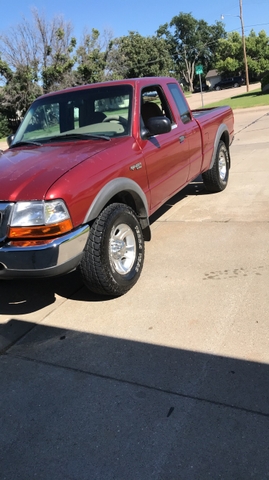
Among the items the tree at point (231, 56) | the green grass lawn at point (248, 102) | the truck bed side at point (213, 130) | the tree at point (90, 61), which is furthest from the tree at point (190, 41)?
the truck bed side at point (213, 130)

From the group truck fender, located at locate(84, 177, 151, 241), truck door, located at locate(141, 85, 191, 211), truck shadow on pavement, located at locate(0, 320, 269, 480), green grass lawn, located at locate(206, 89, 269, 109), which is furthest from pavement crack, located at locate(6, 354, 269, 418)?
green grass lawn, located at locate(206, 89, 269, 109)

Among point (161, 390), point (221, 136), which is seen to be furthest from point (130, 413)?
point (221, 136)

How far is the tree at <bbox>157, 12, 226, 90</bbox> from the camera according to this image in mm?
92000

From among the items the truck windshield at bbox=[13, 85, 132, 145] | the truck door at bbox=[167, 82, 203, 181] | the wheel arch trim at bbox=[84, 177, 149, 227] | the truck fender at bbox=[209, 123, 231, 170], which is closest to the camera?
the wheel arch trim at bbox=[84, 177, 149, 227]

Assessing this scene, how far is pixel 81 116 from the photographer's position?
4703mm

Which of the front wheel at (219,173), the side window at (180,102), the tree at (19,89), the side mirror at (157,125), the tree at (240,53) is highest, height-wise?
the tree at (240,53)

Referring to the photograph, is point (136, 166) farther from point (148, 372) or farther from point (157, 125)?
point (148, 372)

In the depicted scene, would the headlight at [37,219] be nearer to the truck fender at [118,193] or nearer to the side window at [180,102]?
the truck fender at [118,193]

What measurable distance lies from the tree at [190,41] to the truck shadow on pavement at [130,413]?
94.7 m

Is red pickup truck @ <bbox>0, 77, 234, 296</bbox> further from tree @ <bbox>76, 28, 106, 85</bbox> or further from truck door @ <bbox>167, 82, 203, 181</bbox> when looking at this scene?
tree @ <bbox>76, 28, 106, 85</bbox>

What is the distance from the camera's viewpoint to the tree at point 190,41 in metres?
92.0

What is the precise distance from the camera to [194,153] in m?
5.69

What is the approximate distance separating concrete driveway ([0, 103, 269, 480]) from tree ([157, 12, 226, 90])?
93.5 meters

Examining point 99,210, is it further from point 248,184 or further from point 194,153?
point 248,184
